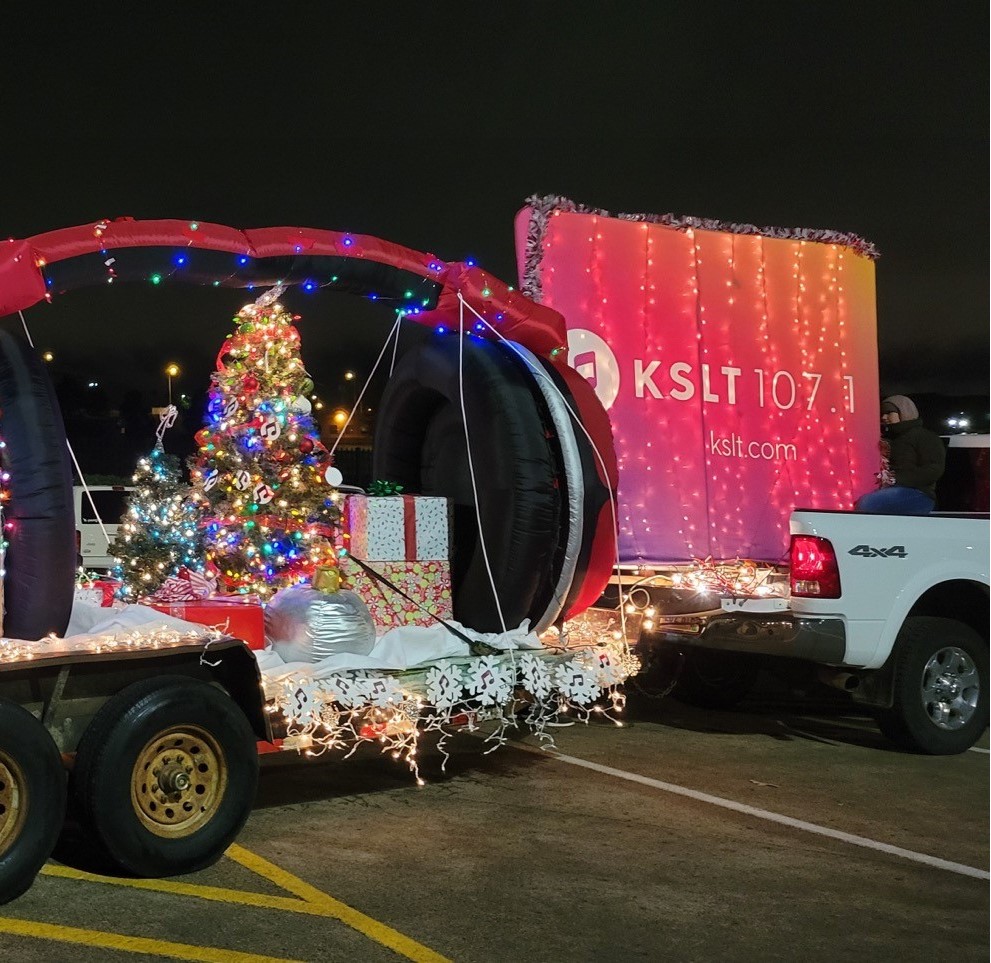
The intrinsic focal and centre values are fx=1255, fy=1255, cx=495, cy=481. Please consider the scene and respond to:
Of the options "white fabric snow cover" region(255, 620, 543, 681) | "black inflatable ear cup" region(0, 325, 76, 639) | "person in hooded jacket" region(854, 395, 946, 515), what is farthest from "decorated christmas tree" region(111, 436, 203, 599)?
"person in hooded jacket" region(854, 395, 946, 515)

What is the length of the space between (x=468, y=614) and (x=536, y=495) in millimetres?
959

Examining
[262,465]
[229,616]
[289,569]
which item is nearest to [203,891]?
[229,616]

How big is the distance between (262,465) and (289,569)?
922 mm

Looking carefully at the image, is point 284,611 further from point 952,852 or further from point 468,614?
point 952,852

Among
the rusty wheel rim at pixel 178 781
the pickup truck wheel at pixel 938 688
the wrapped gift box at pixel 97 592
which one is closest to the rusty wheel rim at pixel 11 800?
the rusty wheel rim at pixel 178 781

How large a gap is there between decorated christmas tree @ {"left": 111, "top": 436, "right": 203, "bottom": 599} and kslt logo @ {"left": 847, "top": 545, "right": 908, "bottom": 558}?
4611 millimetres

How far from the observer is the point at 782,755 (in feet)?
27.7

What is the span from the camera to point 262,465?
389 inches

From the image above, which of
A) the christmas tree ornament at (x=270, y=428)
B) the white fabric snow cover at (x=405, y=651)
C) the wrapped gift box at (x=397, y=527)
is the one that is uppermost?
the christmas tree ornament at (x=270, y=428)

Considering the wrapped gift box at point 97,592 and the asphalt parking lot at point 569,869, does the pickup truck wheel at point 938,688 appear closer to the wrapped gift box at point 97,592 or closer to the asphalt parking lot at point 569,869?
the asphalt parking lot at point 569,869

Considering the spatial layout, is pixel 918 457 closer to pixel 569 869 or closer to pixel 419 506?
pixel 419 506

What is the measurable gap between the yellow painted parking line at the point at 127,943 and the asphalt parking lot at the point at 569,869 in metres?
0.01

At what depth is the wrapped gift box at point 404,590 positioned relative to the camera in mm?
7758

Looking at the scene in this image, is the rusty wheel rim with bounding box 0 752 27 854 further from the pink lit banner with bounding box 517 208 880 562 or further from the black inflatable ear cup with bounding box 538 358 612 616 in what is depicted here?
the pink lit banner with bounding box 517 208 880 562
